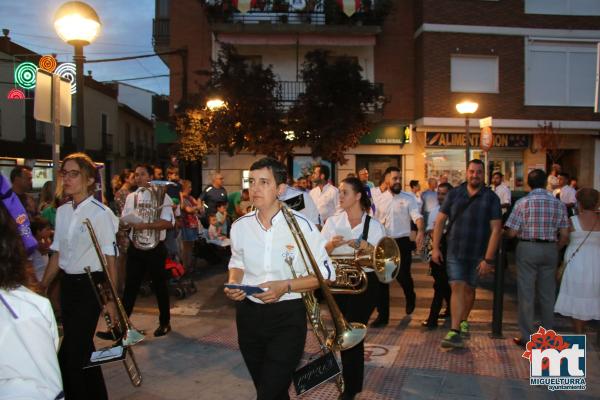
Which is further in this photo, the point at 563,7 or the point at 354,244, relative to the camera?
the point at 563,7

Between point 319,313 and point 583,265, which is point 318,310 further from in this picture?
point 583,265

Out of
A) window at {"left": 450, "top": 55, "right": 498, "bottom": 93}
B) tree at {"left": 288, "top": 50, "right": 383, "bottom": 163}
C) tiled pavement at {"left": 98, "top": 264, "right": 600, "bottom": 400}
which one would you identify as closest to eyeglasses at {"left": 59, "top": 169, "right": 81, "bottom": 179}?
tiled pavement at {"left": 98, "top": 264, "right": 600, "bottom": 400}

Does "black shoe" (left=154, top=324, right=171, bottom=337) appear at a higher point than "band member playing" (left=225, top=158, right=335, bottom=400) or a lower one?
lower

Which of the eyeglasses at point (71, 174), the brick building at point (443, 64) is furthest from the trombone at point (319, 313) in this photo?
the brick building at point (443, 64)

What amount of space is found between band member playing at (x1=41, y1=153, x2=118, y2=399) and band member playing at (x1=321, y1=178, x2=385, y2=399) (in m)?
1.88

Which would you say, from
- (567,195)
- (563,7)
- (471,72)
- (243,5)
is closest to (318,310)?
(567,195)

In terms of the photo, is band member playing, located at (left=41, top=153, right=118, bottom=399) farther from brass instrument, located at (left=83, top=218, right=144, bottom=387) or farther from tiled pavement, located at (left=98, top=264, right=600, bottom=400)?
tiled pavement, located at (left=98, top=264, right=600, bottom=400)

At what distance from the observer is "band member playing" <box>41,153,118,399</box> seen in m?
3.74

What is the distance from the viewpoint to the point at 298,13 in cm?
1900

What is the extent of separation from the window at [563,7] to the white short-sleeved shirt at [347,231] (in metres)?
18.3

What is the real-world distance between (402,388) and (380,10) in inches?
659

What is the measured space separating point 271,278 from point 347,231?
5.16 ft

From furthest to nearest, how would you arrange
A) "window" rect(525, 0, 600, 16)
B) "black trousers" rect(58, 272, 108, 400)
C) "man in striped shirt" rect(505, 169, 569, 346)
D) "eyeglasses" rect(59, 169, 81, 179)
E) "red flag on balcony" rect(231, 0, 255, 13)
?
"window" rect(525, 0, 600, 16)
"red flag on balcony" rect(231, 0, 255, 13)
"man in striped shirt" rect(505, 169, 569, 346)
"eyeglasses" rect(59, 169, 81, 179)
"black trousers" rect(58, 272, 108, 400)

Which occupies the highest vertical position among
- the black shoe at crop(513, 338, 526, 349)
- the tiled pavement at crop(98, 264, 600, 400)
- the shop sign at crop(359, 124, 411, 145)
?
the shop sign at crop(359, 124, 411, 145)
